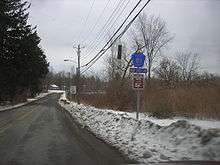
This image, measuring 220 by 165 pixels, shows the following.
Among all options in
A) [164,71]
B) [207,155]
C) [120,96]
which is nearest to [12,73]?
[120,96]

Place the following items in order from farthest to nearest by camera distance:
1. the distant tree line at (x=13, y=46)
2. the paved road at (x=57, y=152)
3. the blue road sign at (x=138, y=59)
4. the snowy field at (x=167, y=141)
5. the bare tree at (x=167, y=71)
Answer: the bare tree at (x=167, y=71)
the distant tree line at (x=13, y=46)
the blue road sign at (x=138, y=59)
the paved road at (x=57, y=152)
the snowy field at (x=167, y=141)

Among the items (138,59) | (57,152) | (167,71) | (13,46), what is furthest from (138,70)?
(167,71)

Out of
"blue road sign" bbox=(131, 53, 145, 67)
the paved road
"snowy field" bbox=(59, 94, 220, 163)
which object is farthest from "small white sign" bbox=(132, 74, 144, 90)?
the paved road

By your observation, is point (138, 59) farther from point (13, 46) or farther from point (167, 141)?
point (13, 46)

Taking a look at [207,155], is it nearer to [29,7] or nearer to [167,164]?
[167,164]

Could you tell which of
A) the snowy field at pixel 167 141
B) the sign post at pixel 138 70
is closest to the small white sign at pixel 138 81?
the sign post at pixel 138 70

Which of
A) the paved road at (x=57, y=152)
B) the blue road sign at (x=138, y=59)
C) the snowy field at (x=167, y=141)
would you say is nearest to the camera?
the snowy field at (x=167, y=141)

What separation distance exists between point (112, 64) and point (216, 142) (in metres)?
49.8

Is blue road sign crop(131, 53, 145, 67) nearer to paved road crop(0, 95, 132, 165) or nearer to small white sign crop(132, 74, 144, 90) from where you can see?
small white sign crop(132, 74, 144, 90)

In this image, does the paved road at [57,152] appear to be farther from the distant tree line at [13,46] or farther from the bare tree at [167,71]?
the bare tree at [167,71]

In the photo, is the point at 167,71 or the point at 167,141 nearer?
the point at 167,141

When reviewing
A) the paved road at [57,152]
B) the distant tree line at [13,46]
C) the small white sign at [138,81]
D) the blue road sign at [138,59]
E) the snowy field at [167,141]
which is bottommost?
the paved road at [57,152]

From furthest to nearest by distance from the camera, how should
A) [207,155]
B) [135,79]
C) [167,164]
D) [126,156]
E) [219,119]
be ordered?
[219,119], [135,79], [126,156], [207,155], [167,164]

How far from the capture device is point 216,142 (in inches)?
420
